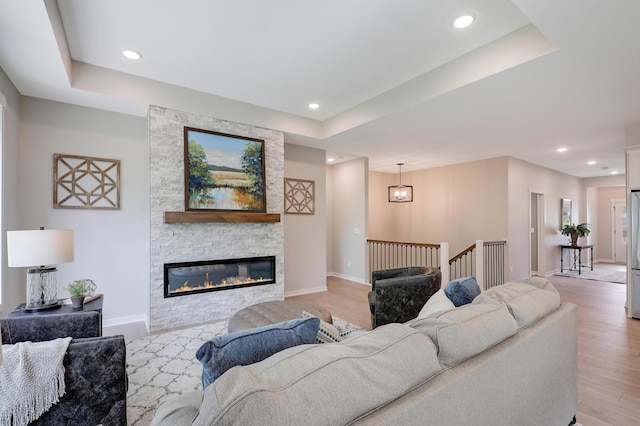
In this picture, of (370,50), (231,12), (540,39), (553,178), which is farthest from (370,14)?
(553,178)

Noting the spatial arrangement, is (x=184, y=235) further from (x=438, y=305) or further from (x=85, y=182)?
(x=438, y=305)

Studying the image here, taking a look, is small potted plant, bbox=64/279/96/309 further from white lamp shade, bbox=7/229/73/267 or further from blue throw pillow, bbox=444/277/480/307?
blue throw pillow, bbox=444/277/480/307

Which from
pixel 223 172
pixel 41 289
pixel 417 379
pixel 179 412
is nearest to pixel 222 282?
pixel 223 172

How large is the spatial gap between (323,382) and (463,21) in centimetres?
288

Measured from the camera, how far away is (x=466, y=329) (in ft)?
4.18

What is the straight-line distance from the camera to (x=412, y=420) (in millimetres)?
917

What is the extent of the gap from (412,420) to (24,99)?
484 cm

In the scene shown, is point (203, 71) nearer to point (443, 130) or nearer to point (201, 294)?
point (201, 294)

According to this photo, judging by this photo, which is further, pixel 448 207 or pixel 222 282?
pixel 448 207

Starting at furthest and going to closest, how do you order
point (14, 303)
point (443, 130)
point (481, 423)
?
point (443, 130), point (14, 303), point (481, 423)

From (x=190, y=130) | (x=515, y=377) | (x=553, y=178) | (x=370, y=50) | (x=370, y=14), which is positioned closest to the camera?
(x=515, y=377)

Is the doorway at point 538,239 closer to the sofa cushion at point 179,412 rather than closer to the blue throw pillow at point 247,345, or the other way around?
the blue throw pillow at point 247,345

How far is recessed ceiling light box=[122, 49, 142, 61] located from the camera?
10.0ft

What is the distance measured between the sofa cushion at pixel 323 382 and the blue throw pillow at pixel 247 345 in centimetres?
21
